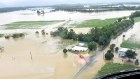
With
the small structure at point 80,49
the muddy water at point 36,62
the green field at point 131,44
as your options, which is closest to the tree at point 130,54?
the muddy water at point 36,62

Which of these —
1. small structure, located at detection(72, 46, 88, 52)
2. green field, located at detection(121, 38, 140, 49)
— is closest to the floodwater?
small structure, located at detection(72, 46, 88, 52)

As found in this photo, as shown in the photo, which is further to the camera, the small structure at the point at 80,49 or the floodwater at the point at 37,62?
the small structure at the point at 80,49

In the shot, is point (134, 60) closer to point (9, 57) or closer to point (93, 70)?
point (93, 70)

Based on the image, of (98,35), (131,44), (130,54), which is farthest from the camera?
(98,35)

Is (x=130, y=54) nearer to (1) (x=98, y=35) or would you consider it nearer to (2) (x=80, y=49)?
(2) (x=80, y=49)

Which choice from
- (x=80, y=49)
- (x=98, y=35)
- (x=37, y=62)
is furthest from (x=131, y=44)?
(x=37, y=62)

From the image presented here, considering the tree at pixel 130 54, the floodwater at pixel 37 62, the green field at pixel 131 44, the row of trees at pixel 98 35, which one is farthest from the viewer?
the row of trees at pixel 98 35

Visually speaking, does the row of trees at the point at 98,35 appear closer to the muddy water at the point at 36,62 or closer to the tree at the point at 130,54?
the muddy water at the point at 36,62

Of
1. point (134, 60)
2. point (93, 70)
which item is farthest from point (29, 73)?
point (134, 60)

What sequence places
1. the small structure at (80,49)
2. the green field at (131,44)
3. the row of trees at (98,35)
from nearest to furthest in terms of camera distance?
the small structure at (80,49) < the green field at (131,44) < the row of trees at (98,35)
